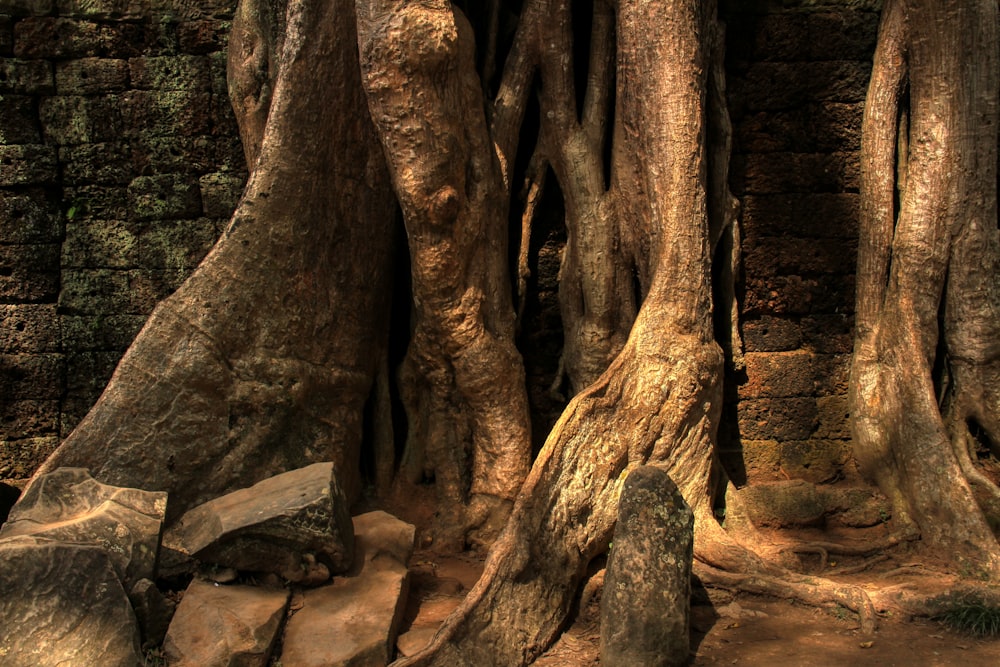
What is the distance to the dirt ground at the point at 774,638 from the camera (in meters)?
2.81

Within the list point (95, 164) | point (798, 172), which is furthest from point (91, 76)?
point (798, 172)

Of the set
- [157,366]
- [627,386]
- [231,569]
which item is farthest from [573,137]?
[231,569]

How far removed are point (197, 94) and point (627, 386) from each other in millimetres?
2680

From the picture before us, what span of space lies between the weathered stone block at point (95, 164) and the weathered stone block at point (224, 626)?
2536 mm

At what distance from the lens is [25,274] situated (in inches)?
182

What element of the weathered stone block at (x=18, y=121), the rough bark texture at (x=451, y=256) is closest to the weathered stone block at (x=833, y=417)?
the rough bark texture at (x=451, y=256)

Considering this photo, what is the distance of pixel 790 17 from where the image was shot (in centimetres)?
Answer: 431

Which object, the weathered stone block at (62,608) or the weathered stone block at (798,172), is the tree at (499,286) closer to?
the weathered stone block at (798,172)

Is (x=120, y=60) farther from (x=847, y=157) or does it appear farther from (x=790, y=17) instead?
(x=847, y=157)

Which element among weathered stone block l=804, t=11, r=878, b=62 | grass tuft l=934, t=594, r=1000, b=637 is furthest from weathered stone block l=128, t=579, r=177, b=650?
weathered stone block l=804, t=11, r=878, b=62

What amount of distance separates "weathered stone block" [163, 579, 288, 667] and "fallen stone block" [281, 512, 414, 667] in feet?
0.28

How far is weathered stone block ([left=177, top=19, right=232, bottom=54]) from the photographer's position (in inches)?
178

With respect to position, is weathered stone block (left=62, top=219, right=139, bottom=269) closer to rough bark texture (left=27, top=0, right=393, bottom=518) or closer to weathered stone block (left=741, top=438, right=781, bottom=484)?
rough bark texture (left=27, top=0, right=393, bottom=518)

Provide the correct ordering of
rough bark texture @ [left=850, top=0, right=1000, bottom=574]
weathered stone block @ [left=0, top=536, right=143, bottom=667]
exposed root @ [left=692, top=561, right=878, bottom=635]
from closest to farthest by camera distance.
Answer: weathered stone block @ [left=0, top=536, right=143, bottom=667] → exposed root @ [left=692, top=561, right=878, bottom=635] → rough bark texture @ [left=850, top=0, right=1000, bottom=574]
